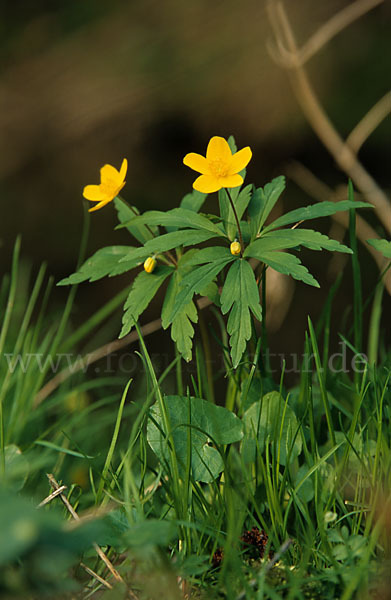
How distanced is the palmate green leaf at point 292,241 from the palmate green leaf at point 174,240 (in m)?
0.08

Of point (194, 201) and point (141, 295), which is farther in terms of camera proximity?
point (194, 201)

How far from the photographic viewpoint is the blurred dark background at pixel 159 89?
492cm

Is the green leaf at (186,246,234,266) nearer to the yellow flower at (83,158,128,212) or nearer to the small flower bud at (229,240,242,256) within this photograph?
the small flower bud at (229,240,242,256)

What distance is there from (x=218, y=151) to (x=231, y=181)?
7 cm

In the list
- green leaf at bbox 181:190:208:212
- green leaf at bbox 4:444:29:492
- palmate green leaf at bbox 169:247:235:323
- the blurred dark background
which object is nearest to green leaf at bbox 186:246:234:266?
palmate green leaf at bbox 169:247:235:323

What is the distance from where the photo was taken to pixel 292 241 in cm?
103

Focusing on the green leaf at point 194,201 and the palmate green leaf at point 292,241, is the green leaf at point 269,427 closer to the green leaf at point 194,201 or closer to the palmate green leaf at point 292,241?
the palmate green leaf at point 292,241

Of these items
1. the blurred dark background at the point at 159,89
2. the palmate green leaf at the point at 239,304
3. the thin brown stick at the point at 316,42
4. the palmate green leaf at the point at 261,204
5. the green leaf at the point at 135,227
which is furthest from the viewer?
the blurred dark background at the point at 159,89

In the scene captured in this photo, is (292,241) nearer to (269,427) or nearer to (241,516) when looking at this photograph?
(269,427)

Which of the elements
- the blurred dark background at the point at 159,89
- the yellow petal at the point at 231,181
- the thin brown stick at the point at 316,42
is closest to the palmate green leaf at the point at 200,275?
the yellow petal at the point at 231,181

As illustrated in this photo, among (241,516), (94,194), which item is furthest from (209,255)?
(241,516)

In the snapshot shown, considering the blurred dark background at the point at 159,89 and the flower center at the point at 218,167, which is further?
the blurred dark background at the point at 159,89

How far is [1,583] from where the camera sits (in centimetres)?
59

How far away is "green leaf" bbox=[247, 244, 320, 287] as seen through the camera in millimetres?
→ 999
